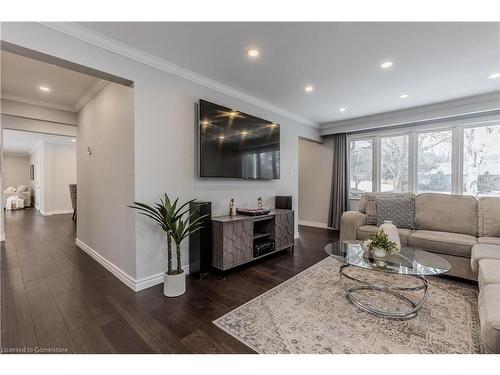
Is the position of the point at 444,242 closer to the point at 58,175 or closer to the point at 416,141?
the point at 416,141

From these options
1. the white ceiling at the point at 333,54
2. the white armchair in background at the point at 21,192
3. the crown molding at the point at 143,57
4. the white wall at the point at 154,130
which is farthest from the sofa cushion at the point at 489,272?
the white armchair in background at the point at 21,192

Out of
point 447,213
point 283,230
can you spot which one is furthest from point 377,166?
point 283,230

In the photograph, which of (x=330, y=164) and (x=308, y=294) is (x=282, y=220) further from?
(x=330, y=164)

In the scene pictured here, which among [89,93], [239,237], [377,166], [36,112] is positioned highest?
[89,93]

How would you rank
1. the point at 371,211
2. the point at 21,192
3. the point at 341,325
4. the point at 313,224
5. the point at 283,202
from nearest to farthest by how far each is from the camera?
1. the point at 341,325
2. the point at 371,211
3. the point at 283,202
4. the point at 313,224
5. the point at 21,192

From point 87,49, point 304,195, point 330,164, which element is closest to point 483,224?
point 330,164

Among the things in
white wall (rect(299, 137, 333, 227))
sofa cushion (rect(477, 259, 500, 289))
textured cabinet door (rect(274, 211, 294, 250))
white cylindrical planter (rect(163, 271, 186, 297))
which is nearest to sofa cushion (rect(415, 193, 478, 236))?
sofa cushion (rect(477, 259, 500, 289))

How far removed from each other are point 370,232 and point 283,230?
4.20ft

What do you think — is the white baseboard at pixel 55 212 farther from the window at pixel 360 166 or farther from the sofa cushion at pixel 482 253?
the sofa cushion at pixel 482 253

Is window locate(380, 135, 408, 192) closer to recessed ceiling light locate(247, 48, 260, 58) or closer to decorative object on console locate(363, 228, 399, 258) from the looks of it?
decorative object on console locate(363, 228, 399, 258)

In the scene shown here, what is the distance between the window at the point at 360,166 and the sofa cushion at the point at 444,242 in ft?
7.07

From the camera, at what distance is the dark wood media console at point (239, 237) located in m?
2.66

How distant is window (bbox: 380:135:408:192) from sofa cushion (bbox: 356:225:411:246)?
174 centimetres

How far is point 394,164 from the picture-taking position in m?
4.66
